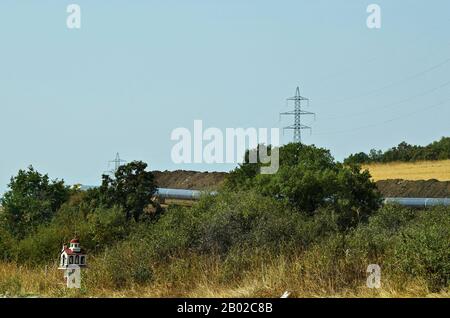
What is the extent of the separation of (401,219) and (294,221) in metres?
4.85

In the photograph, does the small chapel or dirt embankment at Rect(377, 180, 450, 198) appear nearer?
the small chapel

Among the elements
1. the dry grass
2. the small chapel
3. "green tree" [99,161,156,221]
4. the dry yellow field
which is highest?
the dry yellow field

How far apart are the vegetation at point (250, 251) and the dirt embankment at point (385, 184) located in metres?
27.2

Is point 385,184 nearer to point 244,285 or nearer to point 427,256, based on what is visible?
point 244,285

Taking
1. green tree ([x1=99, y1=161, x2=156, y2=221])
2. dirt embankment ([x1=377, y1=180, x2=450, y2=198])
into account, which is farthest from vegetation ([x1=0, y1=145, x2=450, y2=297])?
dirt embankment ([x1=377, y1=180, x2=450, y2=198])

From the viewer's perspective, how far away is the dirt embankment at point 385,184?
59394 mm

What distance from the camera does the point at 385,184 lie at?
6431 cm

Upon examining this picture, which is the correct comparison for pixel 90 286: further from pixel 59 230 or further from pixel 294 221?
pixel 59 230

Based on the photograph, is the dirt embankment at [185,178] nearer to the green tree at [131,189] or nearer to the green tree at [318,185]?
the green tree at [131,189]

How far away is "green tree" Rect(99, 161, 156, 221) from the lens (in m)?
36.9

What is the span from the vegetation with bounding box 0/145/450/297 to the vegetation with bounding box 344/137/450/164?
158ft

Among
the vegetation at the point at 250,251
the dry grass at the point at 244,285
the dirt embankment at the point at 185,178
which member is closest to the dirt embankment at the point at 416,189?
the dirt embankment at the point at 185,178

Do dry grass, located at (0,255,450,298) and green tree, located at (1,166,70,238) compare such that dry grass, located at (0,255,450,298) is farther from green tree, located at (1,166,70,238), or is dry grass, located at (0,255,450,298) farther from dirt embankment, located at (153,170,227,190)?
dirt embankment, located at (153,170,227,190)

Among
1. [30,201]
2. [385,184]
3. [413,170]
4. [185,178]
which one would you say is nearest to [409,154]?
[413,170]
